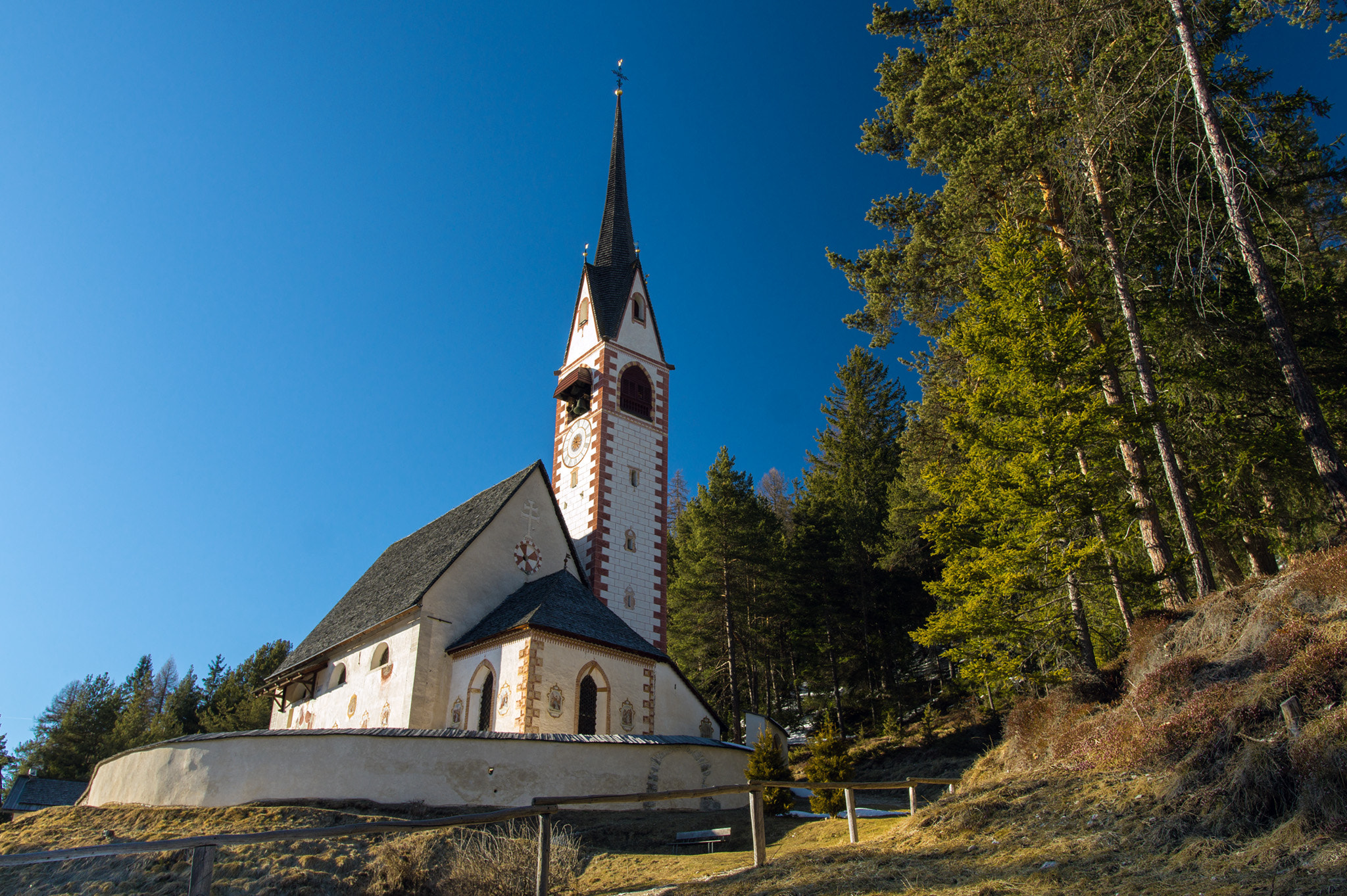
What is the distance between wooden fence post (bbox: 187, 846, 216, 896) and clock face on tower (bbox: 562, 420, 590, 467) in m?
25.3

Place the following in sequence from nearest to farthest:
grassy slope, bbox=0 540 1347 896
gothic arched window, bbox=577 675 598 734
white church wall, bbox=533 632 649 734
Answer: grassy slope, bbox=0 540 1347 896, white church wall, bbox=533 632 649 734, gothic arched window, bbox=577 675 598 734

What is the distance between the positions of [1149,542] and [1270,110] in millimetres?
10936

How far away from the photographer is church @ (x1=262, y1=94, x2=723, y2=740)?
21.8 m

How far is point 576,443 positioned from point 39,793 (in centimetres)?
3284

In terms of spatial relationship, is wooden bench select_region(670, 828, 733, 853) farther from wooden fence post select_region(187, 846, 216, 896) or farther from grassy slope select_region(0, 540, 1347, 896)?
wooden fence post select_region(187, 846, 216, 896)

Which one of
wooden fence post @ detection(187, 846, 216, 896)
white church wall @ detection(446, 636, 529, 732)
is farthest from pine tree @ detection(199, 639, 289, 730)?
wooden fence post @ detection(187, 846, 216, 896)

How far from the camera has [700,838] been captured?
14570 millimetres

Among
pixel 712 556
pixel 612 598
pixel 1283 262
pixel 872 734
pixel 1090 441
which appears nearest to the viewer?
pixel 1090 441

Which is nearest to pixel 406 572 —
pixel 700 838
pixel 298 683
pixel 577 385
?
pixel 298 683

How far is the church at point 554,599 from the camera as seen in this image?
21.8 m

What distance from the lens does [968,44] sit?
21797 millimetres

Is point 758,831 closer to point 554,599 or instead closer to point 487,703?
point 487,703

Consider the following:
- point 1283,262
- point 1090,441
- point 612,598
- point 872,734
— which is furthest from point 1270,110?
point 872,734

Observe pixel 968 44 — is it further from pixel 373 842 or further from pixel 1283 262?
pixel 373 842
